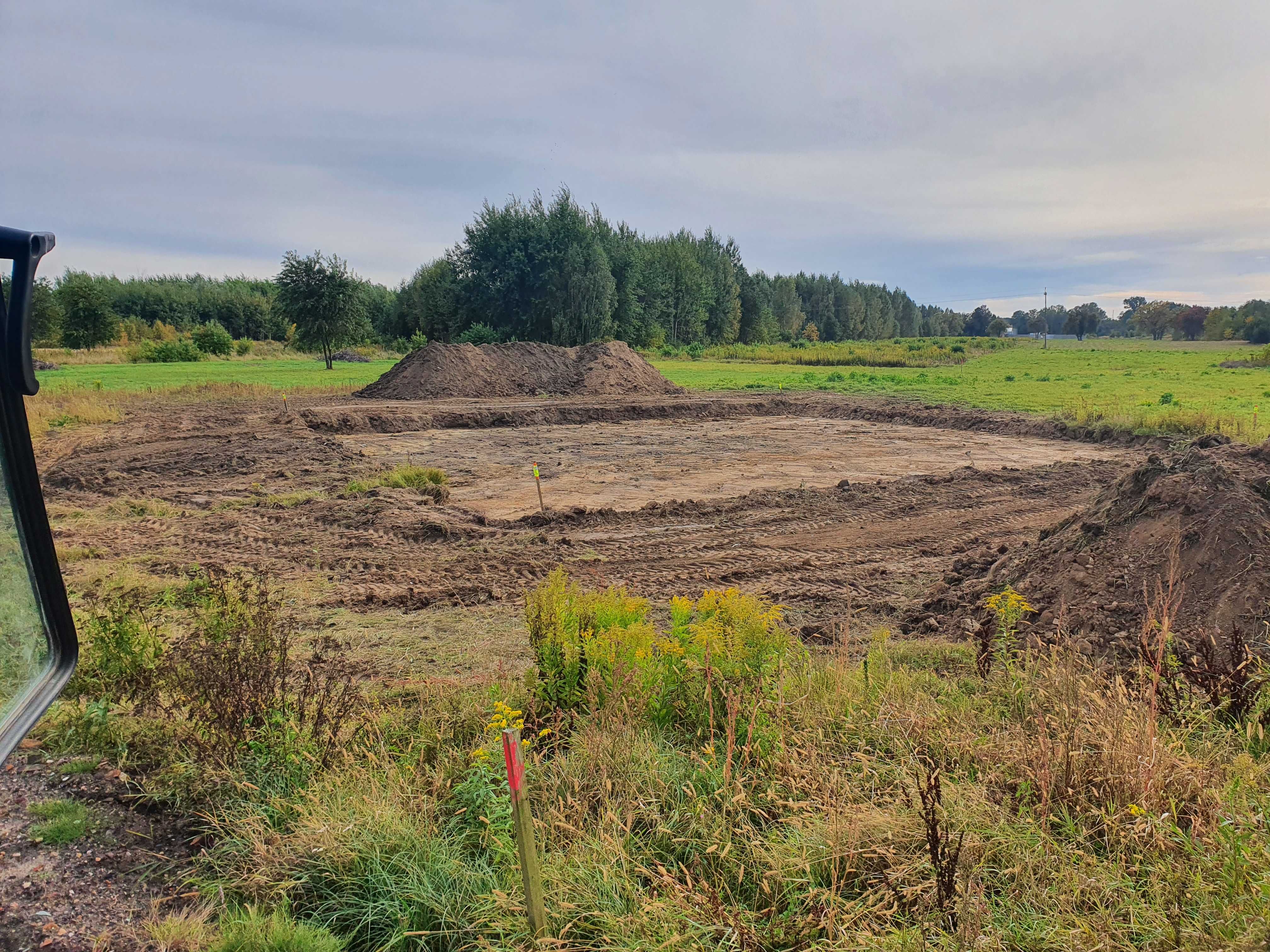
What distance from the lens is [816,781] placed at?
3604mm

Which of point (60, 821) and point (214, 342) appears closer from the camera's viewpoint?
point (60, 821)

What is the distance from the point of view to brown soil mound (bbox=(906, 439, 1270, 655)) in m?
5.56

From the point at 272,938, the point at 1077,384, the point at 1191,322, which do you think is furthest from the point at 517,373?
the point at 1191,322

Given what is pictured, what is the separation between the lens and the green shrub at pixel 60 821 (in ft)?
11.0

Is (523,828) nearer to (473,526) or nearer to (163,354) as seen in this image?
(473,526)

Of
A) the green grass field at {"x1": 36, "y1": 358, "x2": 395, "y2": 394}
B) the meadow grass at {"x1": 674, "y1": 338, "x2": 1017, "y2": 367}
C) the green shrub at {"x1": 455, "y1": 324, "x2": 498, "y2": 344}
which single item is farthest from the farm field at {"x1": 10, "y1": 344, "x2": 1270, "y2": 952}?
the meadow grass at {"x1": 674, "y1": 338, "x2": 1017, "y2": 367}

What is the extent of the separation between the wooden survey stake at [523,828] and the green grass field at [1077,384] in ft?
59.6

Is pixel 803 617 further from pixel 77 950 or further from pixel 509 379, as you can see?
pixel 509 379

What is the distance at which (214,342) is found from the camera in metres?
54.8

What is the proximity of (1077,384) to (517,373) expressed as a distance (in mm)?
24327

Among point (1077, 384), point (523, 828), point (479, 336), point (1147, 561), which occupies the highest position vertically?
point (479, 336)

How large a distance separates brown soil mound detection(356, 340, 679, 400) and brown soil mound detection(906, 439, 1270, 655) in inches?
1019

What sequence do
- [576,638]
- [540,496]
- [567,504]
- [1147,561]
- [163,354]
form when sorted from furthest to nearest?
[163,354] < [567,504] < [540,496] < [1147,561] < [576,638]

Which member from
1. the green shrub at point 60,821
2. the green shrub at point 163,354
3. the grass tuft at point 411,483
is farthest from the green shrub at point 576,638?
the green shrub at point 163,354
